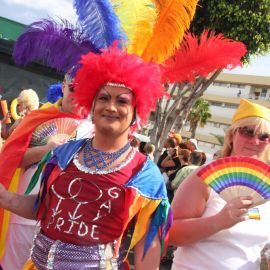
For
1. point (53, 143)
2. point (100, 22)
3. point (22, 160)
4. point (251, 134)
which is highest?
point (100, 22)

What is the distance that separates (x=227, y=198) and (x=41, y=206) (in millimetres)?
883

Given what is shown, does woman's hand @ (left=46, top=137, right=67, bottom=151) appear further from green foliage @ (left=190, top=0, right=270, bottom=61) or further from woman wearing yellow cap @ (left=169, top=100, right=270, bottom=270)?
green foliage @ (left=190, top=0, right=270, bottom=61)

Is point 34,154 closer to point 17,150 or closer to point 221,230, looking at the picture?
point 17,150

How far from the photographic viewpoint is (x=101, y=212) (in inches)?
78.2

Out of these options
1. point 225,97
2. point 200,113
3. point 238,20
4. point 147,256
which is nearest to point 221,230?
point 147,256

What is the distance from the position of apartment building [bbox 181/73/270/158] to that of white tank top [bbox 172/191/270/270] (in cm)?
5229

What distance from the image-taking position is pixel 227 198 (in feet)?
7.16

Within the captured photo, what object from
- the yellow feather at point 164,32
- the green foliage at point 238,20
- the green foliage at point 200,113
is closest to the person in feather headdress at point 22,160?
the yellow feather at point 164,32

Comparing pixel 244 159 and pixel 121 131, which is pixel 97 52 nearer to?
pixel 121 131

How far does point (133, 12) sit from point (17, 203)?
1135 mm

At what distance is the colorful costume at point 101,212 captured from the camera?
198 centimetres

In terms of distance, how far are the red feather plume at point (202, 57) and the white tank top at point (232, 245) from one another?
24.8 inches

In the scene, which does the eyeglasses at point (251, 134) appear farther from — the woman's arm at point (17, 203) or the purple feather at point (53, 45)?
the woman's arm at point (17, 203)

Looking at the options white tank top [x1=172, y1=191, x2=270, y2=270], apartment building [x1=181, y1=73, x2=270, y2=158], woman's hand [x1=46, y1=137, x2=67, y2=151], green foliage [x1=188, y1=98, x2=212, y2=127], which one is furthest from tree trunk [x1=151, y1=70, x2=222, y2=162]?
apartment building [x1=181, y1=73, x2=270, y2=158]
